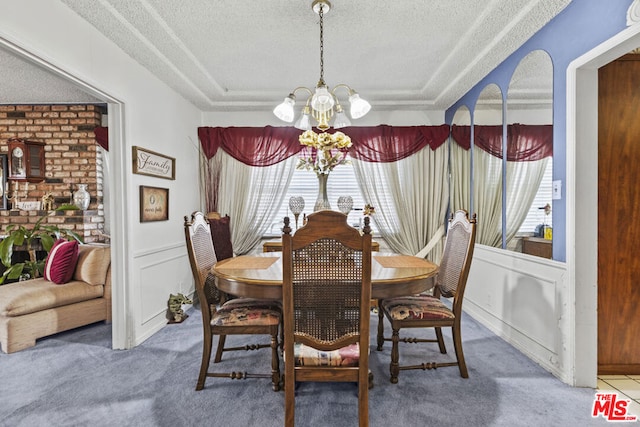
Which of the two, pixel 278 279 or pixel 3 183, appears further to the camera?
pixel 3 183

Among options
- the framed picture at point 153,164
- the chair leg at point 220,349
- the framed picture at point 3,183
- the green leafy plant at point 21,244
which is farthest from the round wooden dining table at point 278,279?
the framed picture at point 3,183

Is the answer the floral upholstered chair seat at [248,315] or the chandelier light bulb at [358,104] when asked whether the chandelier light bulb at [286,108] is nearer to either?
the chandelier light bulb at [358,104]

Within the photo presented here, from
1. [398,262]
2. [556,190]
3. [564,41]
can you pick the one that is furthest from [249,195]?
[564,41]

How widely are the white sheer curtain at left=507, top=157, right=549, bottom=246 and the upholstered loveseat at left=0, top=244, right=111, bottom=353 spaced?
3.83 meters

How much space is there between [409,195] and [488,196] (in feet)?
3.70

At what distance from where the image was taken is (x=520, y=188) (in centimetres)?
262

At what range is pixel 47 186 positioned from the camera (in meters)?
4.13

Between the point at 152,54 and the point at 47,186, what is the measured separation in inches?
106

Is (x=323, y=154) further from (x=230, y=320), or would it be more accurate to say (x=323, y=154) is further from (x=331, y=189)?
(x=230, y=320)

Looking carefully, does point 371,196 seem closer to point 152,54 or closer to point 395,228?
point 395,228

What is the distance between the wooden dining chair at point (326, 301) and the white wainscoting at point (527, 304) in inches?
59.3

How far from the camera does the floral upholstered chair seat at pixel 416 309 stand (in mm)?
2051

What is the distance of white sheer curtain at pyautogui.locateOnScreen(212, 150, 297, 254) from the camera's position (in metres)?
4.17

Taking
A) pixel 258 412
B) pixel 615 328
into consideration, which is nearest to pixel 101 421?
pixel 258 412
